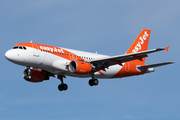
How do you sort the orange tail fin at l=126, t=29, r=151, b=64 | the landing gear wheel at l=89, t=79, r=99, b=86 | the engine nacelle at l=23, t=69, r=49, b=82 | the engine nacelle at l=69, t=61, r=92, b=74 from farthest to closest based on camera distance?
the orange tail fin at l=126, t=29, r=151, b=64 → the engine nacelle at l=23, t=69, r=49, b=82 → the landing gear wheel at l=89, t=79, r=99, b=86 → the engine nacelle at l=69, t=61, r=92, b=74

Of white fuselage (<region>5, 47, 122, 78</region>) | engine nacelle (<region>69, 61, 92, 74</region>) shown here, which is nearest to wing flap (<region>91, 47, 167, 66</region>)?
engine nacelle (<region>69, 61, 92, 74</region>)

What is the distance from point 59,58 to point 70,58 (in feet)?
5.69

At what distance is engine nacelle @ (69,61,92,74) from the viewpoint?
41.4 m

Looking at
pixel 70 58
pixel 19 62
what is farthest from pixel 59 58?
pixel 19 62

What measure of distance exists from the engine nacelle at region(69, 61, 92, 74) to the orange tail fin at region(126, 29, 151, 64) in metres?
11.7

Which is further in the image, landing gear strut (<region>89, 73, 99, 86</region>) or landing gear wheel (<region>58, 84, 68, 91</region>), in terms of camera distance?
landing gear wheel (<region>58, 84, 68, 91</region>)

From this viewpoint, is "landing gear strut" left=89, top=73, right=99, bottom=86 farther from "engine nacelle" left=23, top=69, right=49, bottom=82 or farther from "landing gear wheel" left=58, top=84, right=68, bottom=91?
"engine nacelle" left=23, top=69, right=49, bottom=82

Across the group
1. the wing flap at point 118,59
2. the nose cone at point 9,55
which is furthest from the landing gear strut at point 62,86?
the nose cone at point 9,55

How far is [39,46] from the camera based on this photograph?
41.1m

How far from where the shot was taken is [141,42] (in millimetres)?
53812

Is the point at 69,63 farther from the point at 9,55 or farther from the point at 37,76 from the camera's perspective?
the point at 9,55

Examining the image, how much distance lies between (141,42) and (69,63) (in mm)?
16142

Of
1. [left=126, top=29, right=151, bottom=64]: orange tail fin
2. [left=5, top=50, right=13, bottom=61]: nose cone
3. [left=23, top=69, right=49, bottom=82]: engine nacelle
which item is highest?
[left=126, top=29, right=151, bottom=64]: orange tail fin

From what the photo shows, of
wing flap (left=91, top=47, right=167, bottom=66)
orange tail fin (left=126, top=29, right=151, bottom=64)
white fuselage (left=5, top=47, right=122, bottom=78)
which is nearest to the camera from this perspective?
white fuselage (left=5, top=47, right=122, bottom=78)
